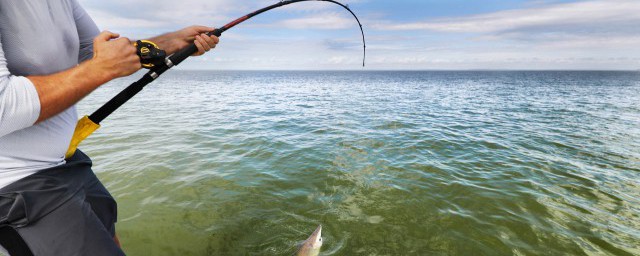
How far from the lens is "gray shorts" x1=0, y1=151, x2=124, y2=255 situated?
174 centimetres

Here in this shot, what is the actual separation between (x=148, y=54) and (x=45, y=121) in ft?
2.56

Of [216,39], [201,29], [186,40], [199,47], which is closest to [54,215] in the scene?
[199,47]

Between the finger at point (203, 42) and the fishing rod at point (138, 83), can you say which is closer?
the fishing rod at point (138, 83)

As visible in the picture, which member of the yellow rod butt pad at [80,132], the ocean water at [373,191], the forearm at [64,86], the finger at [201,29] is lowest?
the ocean water at [373,191]

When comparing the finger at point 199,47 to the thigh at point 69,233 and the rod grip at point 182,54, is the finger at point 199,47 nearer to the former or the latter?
the rod grip at point 182,54

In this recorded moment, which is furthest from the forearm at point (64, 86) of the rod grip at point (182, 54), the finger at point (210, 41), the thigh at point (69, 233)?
the finger at point (210, 41)

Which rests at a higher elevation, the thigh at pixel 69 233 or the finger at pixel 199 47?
the finger at pixel 199 47

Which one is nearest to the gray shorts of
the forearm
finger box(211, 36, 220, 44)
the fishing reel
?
the forearm

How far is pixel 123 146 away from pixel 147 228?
273 inches

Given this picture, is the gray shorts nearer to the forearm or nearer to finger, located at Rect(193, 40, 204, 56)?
the forearm

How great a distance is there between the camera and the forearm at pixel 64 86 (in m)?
1.54

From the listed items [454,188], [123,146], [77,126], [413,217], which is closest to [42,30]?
[77,126]

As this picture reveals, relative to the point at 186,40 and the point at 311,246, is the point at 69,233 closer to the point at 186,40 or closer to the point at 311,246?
the point at 186,40

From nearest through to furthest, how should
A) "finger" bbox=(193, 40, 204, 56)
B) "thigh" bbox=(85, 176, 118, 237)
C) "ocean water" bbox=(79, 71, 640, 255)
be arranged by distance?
"thigh" bbox=(85, 176, 118, 237) → "finger" bbox=(193, 40, 204, 56) → "ocean water" bbox=(79, 71, 640, 255)
